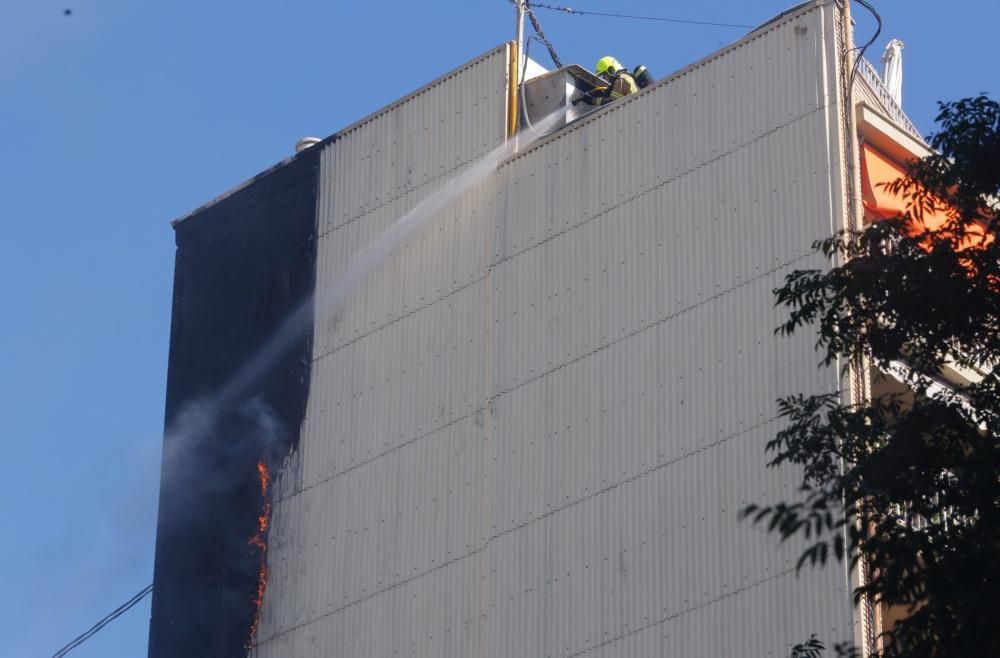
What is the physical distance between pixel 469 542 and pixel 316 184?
864cm

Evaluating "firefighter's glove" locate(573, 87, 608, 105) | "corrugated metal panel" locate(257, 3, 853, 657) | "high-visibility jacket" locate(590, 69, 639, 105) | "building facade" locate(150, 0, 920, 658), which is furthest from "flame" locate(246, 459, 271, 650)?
"high-visibility jacket" locate(590, 69, 639, 105)

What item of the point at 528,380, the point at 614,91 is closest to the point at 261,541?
the point at 528,380

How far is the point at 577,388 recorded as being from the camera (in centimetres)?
2888

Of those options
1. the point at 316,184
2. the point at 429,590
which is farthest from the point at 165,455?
the point at 429,590

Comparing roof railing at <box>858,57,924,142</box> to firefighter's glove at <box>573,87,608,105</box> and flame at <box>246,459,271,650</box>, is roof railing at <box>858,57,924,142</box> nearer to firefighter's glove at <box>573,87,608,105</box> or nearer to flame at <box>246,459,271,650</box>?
firefighter's glove at <box>573,87,608,105</box>

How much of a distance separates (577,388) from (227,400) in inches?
349

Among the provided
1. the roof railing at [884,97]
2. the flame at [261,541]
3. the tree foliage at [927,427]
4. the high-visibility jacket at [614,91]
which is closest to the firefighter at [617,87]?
the high-visibility jacket at [614,91]

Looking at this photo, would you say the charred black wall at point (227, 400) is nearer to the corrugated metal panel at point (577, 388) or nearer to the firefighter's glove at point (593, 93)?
the corrugated metal panel at point (577, 388)

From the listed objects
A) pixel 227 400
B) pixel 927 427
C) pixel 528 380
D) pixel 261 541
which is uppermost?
pixel 227 400

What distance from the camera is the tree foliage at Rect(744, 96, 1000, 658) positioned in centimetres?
1554

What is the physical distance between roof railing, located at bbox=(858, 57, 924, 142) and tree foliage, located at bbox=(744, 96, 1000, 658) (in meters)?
10.9

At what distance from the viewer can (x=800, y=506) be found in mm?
15359

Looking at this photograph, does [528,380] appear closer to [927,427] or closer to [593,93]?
[593,93]

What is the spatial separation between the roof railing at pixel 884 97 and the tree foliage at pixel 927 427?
1087 cm
